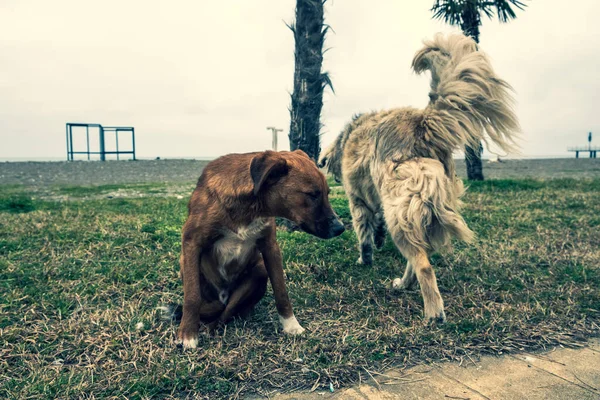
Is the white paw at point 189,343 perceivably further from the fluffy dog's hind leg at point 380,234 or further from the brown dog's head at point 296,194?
the fluffy dog's hind leg at point 380,234

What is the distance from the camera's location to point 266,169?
2.56 metres

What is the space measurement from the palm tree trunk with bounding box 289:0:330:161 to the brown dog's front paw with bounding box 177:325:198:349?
3753 mm

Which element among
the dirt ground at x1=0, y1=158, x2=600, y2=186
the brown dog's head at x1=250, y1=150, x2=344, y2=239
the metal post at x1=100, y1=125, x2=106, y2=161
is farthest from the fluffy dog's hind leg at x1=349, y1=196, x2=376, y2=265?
the metal post at x1=100, y1=125, x2=106, y2=161

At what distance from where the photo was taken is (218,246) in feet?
8.94

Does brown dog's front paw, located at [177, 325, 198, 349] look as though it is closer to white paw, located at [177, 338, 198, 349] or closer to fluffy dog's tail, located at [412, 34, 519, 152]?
white paw, located at [177, 338, 198, 349]

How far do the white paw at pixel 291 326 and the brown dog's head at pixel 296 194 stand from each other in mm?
590

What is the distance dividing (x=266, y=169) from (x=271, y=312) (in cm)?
113

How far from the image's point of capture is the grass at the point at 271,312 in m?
2.23

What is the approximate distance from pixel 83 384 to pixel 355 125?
3509mm

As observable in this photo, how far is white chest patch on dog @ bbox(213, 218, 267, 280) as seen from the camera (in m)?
2.67

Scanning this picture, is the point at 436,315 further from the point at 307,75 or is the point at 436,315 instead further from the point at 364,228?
the point at 307,75

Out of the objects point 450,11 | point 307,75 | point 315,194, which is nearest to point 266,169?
point 315,194

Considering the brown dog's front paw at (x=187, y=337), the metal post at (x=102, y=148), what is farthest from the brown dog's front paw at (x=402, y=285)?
the metal post at (x=102, y=148)

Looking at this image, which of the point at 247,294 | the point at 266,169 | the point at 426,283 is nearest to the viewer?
the point at 266,169
